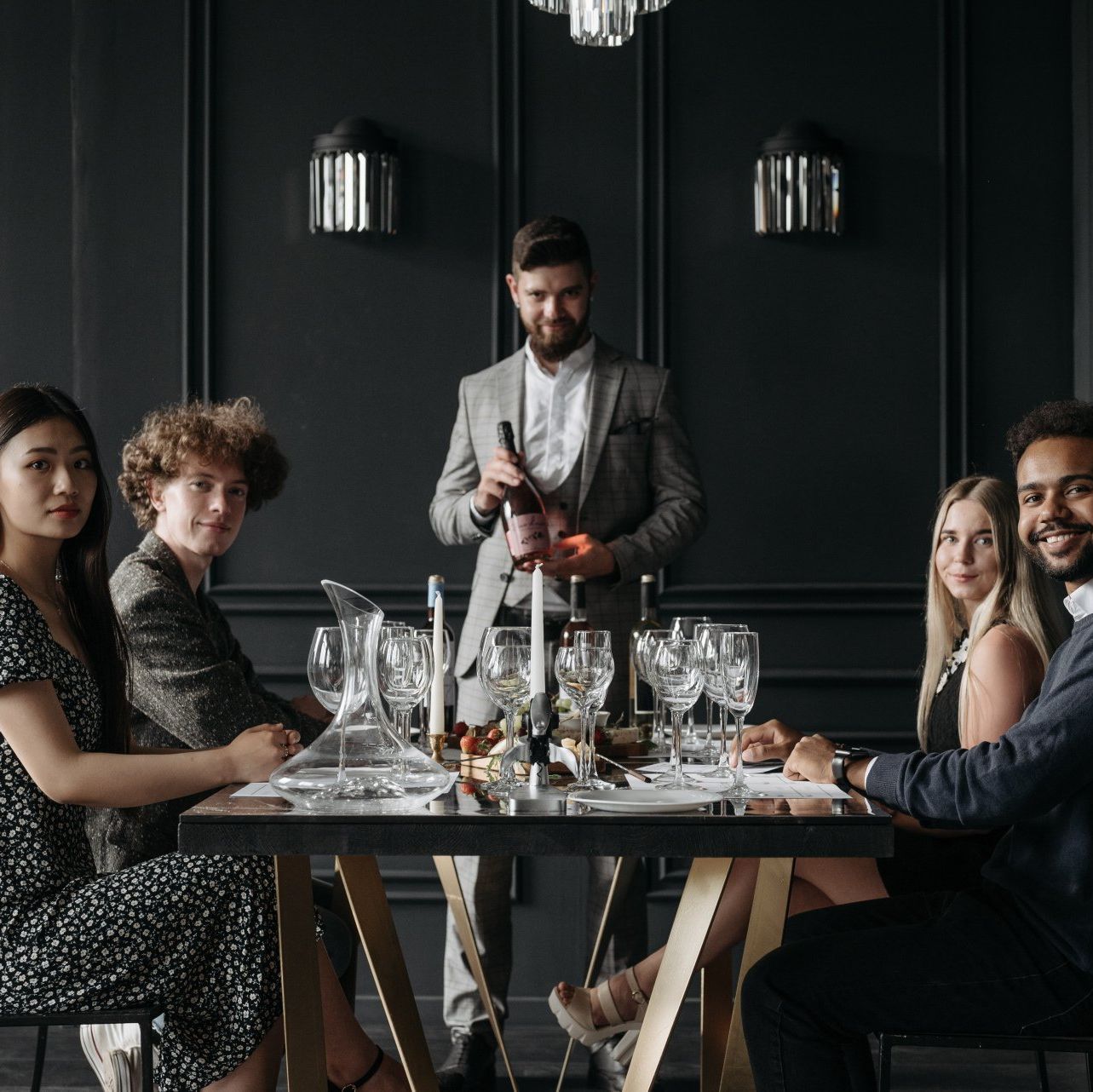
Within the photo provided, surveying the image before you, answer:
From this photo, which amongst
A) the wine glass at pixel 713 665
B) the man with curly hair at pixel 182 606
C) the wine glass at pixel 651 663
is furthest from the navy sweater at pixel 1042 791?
the man with curly hair at pixel 182 606

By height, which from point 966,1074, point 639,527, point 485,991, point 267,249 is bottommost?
point 966,1074

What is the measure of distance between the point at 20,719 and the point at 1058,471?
4.86 feet

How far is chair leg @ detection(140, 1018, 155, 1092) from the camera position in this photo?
1.74m

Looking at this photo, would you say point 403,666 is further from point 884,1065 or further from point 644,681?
point 884,1065

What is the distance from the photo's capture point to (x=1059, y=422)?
6.34 feet

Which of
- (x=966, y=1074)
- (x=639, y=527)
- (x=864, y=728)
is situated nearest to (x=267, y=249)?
(x=639, y=527)

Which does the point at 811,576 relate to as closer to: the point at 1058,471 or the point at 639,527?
the point at 639,527

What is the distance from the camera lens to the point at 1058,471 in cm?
192

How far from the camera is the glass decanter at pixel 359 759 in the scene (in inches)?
65.8

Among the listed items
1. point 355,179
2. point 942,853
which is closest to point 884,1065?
point 942,853

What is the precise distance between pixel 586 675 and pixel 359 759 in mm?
324

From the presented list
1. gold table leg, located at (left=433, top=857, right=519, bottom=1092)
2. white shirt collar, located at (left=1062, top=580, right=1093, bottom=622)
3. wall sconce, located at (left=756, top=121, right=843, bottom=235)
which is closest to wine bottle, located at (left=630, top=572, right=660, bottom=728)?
gold table leg, located at (left=433, top=857, right=519, bottom=1092)

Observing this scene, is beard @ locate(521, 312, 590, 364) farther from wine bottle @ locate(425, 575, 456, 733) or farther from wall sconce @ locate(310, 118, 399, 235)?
wine bottle @ locate(425, 575, 456, 733)

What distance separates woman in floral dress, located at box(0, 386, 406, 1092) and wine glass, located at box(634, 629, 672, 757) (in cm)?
54
